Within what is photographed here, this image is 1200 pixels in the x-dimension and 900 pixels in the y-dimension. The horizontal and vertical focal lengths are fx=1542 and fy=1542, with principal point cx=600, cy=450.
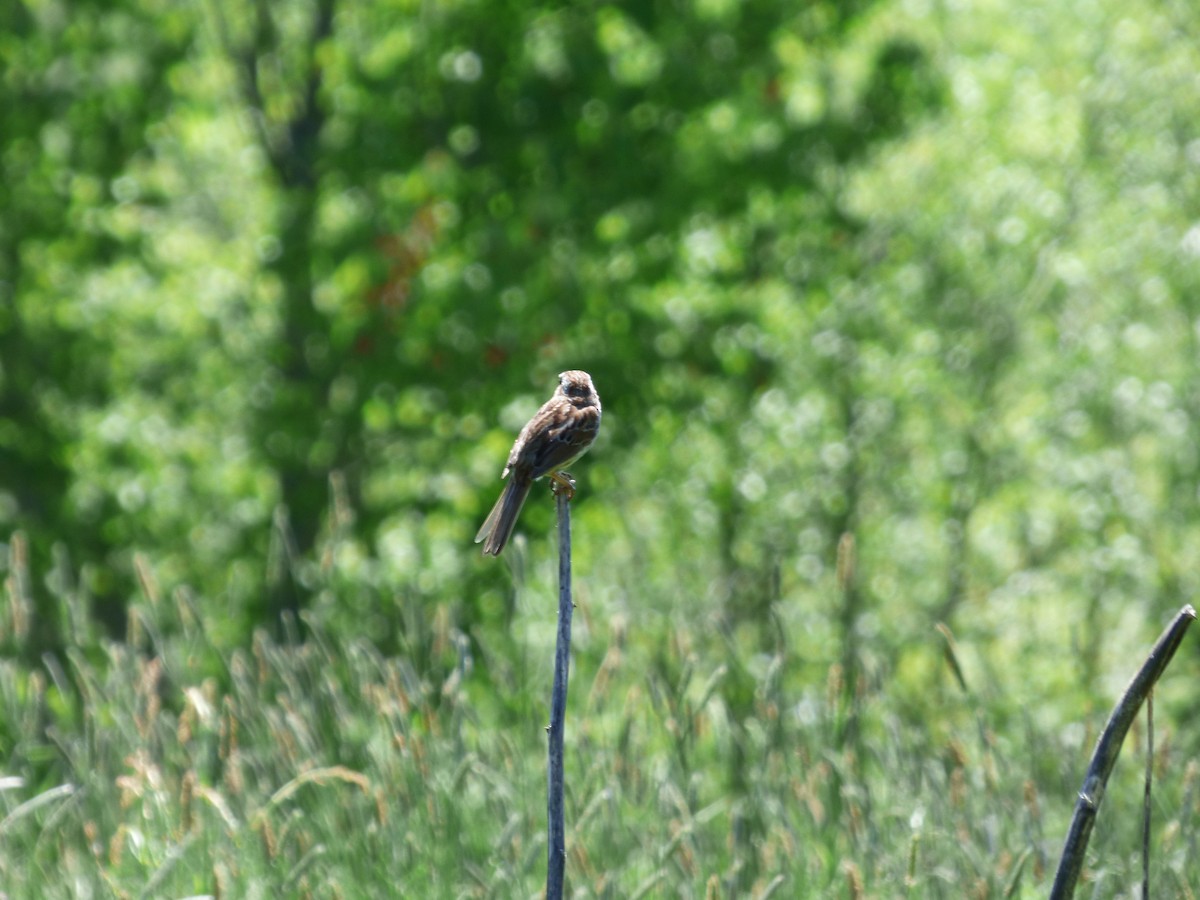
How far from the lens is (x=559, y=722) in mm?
2375

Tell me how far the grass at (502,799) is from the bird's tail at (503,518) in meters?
0.98

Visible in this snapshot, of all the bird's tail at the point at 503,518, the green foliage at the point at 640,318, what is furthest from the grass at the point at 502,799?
the green foliage at the point at 640,318

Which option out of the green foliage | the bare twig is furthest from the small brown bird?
the green foliage

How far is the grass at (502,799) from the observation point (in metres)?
3.74

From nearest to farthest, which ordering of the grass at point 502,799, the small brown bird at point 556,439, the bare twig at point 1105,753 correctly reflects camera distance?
1. the bare twig at point 1105,753
2. the small brown bird at point 556,439
3. the grass at point 502,799

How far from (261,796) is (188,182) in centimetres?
955

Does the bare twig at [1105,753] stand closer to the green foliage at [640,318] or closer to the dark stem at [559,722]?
the dark stem at [559,722]

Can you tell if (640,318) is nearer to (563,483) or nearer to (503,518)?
(563,483)

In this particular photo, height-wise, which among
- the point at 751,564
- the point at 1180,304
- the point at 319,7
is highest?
the point at 319,7

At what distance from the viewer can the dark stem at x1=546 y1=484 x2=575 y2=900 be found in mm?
2354

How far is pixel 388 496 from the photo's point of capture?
33.9ft

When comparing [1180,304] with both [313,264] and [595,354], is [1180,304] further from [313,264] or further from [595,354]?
[313,264]

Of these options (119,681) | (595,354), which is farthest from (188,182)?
(119,681)

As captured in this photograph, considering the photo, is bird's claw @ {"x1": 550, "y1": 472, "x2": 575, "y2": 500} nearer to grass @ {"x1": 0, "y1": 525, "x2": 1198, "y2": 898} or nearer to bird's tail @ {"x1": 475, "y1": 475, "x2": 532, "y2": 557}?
bird's tail @ {"x1": 475, "y1": 475, "x2": 532, "y2": 557}
